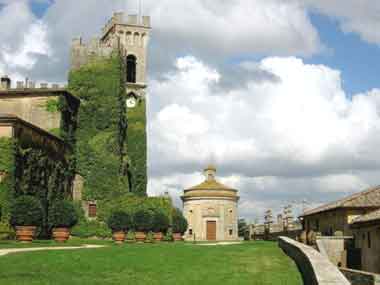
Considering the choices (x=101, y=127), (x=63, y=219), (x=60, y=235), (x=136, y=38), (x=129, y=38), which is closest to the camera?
(x=60, y=235)

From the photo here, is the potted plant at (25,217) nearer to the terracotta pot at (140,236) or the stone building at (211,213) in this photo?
the terracotta pot at (140,236)

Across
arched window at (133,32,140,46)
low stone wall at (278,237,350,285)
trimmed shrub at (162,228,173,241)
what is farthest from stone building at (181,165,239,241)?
low stone wall at (278,237,350,285)

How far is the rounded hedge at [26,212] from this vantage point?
3169 cm

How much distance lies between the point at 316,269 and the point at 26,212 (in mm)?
20376

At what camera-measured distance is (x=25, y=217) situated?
104 ft

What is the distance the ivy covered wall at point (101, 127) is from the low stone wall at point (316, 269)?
1025 inches

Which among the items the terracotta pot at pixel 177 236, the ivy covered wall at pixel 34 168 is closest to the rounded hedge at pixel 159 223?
the terracotta pot at pixel 177 236

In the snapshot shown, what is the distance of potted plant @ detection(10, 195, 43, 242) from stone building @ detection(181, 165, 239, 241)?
4193 cm

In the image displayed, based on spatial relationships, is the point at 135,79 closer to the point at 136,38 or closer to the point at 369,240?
the point at 136,38

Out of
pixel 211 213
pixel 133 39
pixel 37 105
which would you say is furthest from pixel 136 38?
pixel 37 105

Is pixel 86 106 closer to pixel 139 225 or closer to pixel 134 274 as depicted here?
pixel 139 225

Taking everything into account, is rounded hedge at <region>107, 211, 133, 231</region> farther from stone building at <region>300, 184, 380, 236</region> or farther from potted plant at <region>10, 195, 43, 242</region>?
stone building at <region>300, 184, 380, 236</region>

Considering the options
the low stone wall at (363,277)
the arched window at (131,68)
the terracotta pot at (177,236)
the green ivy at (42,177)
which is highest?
the arched window at (131,68)

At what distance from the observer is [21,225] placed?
3183 cm
